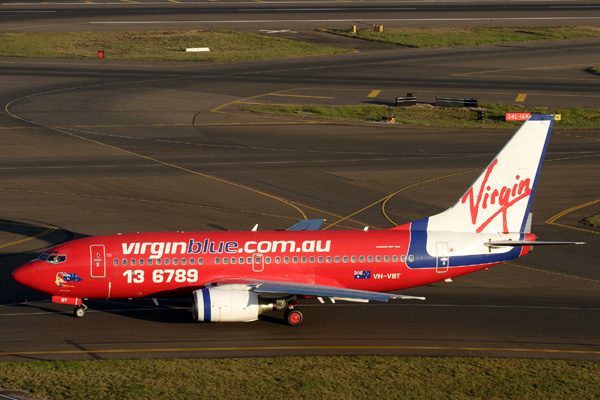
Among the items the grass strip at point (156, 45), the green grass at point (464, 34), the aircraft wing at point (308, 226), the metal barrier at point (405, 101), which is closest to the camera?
the aircraft wing at point (308, 226)

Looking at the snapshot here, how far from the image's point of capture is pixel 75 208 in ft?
202

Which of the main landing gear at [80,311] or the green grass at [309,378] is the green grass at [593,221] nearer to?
the green grass at [309,378]

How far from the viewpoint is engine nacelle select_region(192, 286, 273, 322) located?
127 ft

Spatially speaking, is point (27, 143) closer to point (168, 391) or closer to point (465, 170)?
point (465, 170)

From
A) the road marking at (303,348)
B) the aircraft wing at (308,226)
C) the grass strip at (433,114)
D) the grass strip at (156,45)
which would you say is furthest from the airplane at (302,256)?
the grass strip at (156,45)

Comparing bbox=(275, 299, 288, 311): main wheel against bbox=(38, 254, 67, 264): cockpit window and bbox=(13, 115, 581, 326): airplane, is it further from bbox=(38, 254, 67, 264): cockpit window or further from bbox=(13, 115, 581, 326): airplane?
bbox=(38, 254, 67, 264): cockpit window

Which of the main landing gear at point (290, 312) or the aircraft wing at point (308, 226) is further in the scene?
the aircraft wing at point (308, 226)

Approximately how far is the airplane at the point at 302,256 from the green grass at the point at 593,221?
1785cm

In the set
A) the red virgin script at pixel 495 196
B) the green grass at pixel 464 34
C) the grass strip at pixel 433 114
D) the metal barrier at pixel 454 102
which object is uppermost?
the green grass at pixel 464 34

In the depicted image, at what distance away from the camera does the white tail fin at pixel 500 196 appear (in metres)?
42.8

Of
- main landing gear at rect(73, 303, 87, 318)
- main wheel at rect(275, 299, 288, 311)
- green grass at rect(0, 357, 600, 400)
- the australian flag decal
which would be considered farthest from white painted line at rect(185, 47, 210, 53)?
green grass at rect(0, 357, 600, 400)

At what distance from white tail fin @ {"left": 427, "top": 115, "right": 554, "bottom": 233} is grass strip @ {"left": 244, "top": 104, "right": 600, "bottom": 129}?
156 ft

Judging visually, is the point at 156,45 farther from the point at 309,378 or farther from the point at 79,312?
the point at 309,378

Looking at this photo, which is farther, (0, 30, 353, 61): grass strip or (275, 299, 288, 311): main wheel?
(0, 30, 353, 61): grass strip
